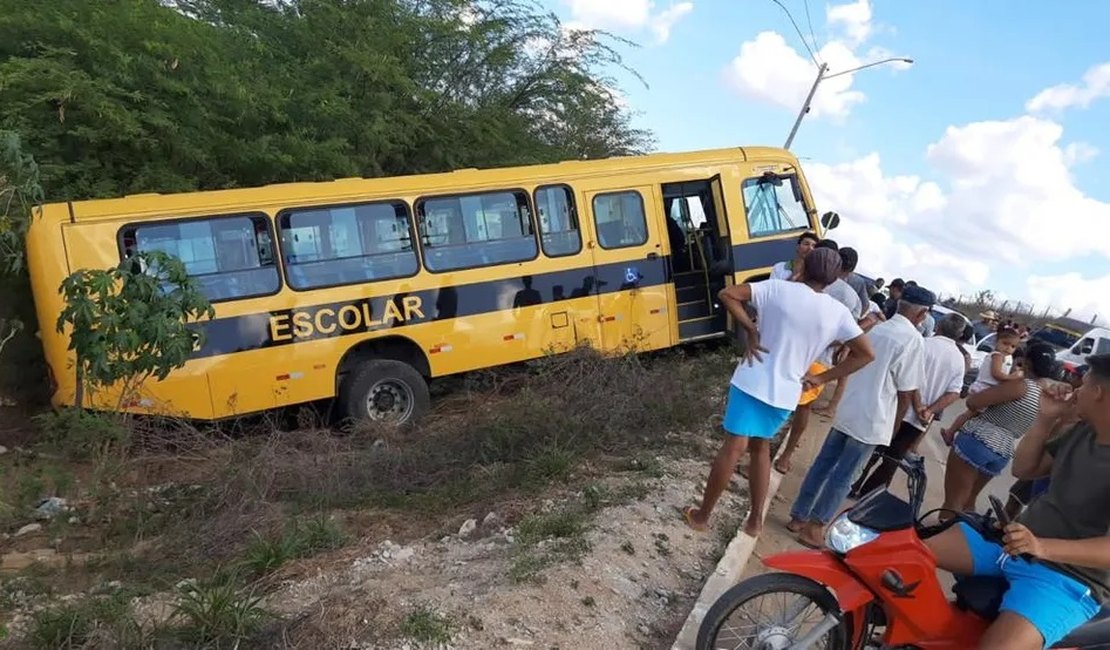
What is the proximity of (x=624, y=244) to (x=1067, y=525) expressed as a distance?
6.26 meters

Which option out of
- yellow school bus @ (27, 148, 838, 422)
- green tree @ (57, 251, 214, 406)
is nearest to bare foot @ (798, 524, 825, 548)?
yellow school bus @ (27, 148, 838, 422)

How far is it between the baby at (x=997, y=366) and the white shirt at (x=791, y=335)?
5.31 ft

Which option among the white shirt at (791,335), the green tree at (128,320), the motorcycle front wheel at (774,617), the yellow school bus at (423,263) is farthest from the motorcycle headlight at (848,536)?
the yellow school bus at (423,263)

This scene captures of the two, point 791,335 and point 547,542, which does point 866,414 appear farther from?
point 547,542

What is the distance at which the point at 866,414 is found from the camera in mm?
4371

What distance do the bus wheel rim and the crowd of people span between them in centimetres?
370

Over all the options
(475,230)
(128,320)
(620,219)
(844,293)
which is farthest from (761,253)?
(128,320)

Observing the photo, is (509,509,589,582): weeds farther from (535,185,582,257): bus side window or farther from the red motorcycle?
(535,185,582,257): bus side window

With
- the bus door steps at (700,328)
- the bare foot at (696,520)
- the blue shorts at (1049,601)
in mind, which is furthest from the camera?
the bus door steps at (700,328)

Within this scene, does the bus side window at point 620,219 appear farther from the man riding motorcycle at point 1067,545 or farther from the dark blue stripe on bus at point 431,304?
the man riding motorcycle at point 1067,545

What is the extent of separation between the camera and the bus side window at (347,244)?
7.09m

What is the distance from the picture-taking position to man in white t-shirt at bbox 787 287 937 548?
14.3 ft

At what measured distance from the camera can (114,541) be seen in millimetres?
4633

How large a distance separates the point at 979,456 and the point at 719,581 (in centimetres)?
210
